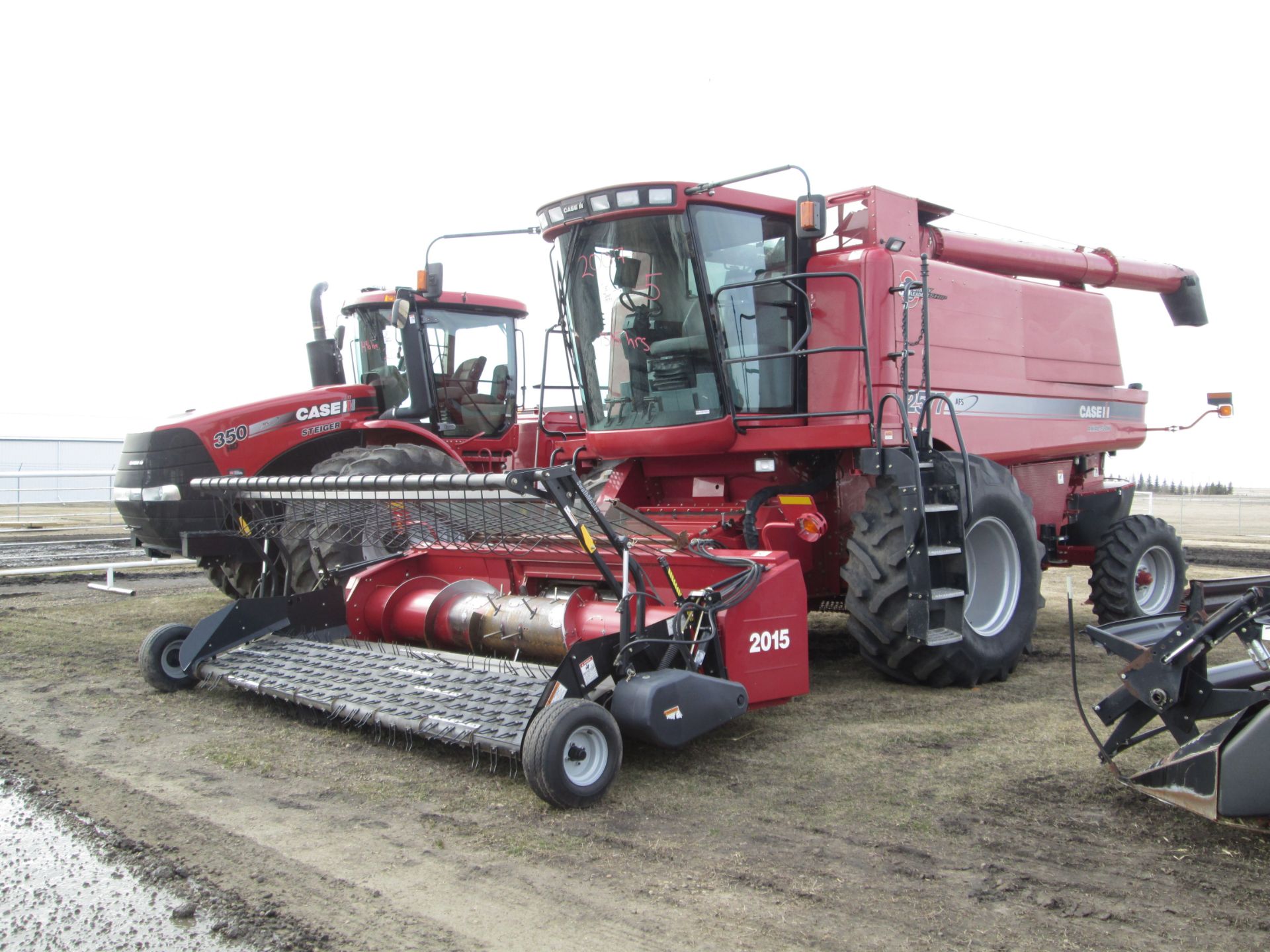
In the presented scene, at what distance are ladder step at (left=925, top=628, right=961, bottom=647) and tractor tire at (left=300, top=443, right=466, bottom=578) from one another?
3033 millimetres

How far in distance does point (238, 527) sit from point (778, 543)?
3.49m

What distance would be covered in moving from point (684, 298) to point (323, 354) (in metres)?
4.56

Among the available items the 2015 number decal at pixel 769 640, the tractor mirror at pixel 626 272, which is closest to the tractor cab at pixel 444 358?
the tractor mirror at pixel 626 272

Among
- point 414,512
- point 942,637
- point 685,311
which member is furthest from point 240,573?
point 942,637

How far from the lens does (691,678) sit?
160 inches

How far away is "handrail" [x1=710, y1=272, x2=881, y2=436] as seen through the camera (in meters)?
5.50

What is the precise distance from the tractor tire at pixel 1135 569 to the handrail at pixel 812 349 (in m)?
2.79

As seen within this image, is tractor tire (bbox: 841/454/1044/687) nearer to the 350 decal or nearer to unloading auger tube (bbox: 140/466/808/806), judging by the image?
unloading auger tube (bbox: 140/466/808/806)

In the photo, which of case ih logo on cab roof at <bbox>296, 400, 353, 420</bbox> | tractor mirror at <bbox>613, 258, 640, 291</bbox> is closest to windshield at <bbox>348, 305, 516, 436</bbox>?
case ih logo on cab roof at <bbox>296, 400, 353, 420</bbox>

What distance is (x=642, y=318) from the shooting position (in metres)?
5.98

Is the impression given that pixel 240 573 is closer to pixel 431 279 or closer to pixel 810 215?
pixel 431 279

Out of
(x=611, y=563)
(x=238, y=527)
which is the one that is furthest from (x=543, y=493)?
(x=238, y=527)

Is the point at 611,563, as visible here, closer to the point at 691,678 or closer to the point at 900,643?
the point at 691,678

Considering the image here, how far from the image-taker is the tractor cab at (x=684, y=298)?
5734 mm
